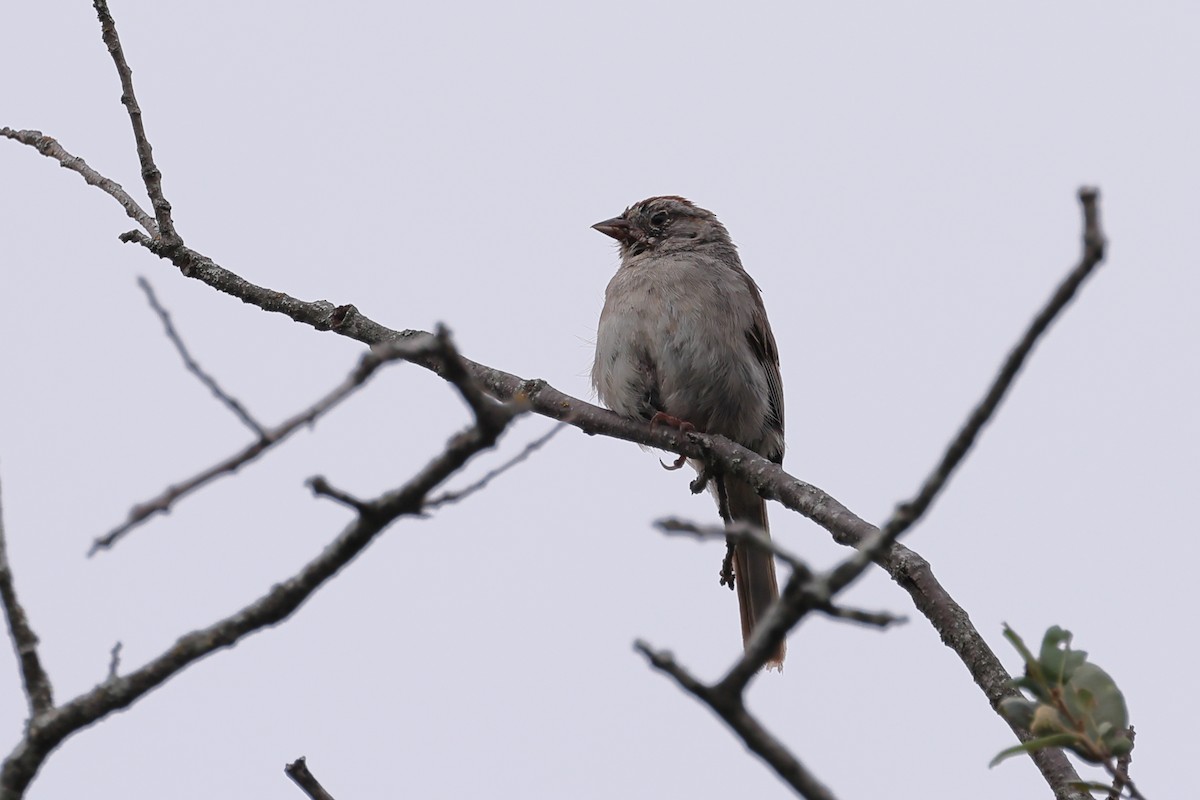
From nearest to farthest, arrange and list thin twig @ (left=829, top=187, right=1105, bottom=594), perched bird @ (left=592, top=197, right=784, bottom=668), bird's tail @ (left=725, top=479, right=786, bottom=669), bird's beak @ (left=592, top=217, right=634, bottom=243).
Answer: thin twig @ (left=829, top=187, right=1105, bottom=594) < perched bird @ (left=592, top=197, right=784, bottom=668) < bird's tail @ (left=725, top=479, right=786, bottom=669) < bird's beak @ (left=592, top=217, right=634, bottom=243)

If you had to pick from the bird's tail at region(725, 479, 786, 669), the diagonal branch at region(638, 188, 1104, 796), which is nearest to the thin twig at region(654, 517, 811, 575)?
the diagonal branch at region(638, 188, 1104, 796)

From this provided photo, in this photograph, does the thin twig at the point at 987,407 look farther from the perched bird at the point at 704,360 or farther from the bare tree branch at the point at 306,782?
the perched bird at the point at 704,360

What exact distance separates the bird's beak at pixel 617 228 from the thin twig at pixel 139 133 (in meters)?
2.99

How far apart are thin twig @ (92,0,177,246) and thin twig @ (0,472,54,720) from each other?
8.57ft

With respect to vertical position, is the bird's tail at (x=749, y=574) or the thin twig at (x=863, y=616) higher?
the bird's tail at (x=749, y=574)

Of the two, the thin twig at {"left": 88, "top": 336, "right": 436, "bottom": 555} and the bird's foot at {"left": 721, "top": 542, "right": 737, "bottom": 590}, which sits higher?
the bird's foot at {"left": 721, "top": 542, "right": 737, "bottom": 590}

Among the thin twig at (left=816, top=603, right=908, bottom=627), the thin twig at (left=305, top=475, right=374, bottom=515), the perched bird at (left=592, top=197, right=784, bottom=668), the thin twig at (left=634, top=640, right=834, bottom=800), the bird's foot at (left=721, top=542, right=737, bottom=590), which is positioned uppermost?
the perched bird at (left=592, top=197, right=784, bottom=668)

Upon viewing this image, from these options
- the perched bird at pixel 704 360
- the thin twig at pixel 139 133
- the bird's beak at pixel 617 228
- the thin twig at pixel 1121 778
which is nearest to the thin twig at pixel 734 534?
the thin twig at pixel 1121 778

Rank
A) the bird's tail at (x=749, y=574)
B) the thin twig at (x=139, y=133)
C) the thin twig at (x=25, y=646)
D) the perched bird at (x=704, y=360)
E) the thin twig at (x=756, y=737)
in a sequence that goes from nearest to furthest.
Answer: the thin twig at (x=756, y=737) → the thin twig at (x=25, y=646) → the thin twig at (x=139, y=133) → the perched bird at (x=704, y=360) → the bird's tail at (x=749, y=574)

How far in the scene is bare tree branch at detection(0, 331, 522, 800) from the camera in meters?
1.84

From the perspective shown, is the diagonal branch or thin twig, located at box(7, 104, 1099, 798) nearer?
the diagonal branch

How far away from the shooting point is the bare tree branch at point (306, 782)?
2.44 metres

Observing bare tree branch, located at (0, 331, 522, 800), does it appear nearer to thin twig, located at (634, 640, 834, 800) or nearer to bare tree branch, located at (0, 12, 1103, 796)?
bare tree branch, located at (0, 12, 1103, 796)

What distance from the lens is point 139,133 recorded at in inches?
178
